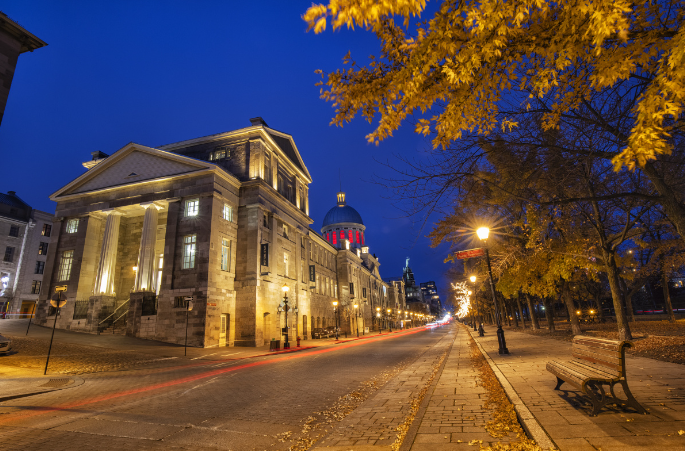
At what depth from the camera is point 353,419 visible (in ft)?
18.5

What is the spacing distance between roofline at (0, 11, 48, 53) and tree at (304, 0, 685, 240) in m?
15.5

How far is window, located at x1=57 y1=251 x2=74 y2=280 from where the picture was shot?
103ft

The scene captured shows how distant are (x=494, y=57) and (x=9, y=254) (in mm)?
61352

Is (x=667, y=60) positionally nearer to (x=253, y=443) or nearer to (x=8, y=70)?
(x=253, y=443)

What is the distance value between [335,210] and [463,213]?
253ft

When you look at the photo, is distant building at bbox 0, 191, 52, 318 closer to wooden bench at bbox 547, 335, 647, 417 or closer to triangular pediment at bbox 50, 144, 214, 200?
triangular pediment at bbox 50, 144, 214, 200

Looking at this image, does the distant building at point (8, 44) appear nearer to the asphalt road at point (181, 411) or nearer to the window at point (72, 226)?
the asphalt road at point (181, 411)

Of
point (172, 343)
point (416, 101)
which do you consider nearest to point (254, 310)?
point (172, 343)

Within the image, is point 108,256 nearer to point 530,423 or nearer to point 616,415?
point 530,423

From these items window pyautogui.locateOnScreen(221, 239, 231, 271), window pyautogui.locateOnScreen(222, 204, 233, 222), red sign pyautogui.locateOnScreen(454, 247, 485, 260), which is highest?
window pyautogui.locateOnScreen(222, 204, 233, 222)

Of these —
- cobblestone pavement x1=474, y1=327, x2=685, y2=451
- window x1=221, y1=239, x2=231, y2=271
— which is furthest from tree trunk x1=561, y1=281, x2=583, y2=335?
window x1=221, y1=239, x2=231, y2=271

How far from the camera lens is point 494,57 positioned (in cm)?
479

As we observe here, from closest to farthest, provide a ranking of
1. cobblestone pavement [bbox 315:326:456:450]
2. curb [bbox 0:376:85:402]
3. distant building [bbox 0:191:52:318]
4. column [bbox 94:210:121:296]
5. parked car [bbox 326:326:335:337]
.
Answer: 1. cobblestone pavement [bbox 315:326:456:450]
2. curb [bbox 0:376:85:402]
3. column [bbox 94:210:121:296]
4. parked car [bbox 326:326:335:337]
5. distant building [bbox 0:191:52:318]

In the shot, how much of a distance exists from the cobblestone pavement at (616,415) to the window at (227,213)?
86.0ft
